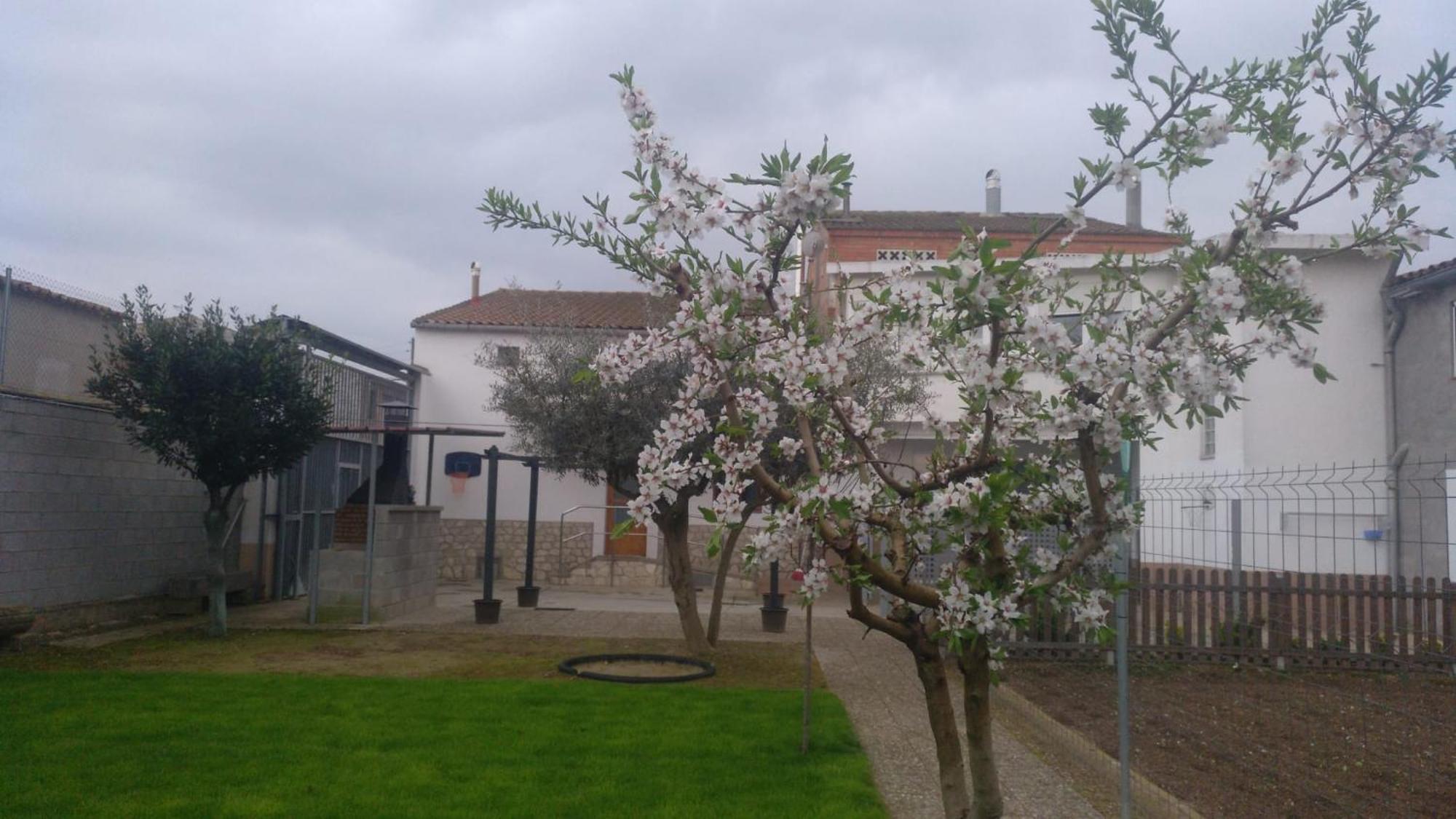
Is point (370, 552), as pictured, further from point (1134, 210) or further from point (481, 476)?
point (1134, 210)

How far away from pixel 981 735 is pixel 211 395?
968 centimetres

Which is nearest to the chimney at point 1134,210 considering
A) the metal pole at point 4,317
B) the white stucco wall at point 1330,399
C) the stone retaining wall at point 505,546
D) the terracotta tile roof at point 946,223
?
the terracotta tile roof at point 946,223

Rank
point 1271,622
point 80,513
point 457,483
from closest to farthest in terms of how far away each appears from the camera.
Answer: point 1271,622, point 80,513, point 457,483

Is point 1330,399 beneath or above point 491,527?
above

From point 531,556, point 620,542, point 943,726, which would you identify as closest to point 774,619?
point 531,556

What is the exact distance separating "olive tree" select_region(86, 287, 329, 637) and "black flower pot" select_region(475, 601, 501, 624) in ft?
9.59

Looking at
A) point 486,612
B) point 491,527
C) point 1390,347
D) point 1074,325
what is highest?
point 1390,347

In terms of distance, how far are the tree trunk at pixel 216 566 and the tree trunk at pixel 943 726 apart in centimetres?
964

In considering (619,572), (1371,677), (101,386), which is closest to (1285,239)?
(1371,677)

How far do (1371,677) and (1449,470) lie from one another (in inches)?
116

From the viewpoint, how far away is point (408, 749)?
6625 mm

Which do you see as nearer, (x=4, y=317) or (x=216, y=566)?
(x=4, y=317)

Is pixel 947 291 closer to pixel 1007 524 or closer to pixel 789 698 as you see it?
pixel 1007 524

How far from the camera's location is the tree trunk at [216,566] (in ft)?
37.6
